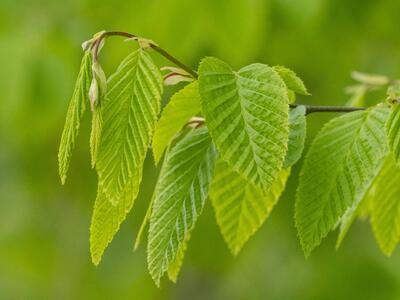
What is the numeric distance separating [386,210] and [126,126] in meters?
0.67

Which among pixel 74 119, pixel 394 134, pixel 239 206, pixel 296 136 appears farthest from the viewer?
pixel 239 206

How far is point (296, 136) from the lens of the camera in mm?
1820

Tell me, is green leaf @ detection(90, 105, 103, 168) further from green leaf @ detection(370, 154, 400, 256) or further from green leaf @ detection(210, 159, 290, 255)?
green leaf @ detection(370, 154, 400, 256)

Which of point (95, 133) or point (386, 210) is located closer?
point (95, 133)

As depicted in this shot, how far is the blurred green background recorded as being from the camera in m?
4.12

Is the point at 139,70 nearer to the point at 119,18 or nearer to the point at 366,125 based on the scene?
the point at 366,125

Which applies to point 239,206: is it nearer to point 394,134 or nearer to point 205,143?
point 205,143

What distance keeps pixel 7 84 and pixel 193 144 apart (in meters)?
2.60

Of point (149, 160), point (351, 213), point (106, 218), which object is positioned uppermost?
point (106, 218)

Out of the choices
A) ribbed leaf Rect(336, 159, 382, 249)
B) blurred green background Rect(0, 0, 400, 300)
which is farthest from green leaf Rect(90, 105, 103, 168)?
blurred green background Rect(0, 0, 400, 300)

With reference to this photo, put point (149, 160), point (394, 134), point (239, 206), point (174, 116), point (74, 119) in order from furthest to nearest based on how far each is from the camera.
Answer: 1. point (149, 160)
2. point (239, 206)
3. point (174, 116)
4. point (394, 134)
5. point (74, 119)

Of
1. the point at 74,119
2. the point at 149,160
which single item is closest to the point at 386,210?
the point at 74,119

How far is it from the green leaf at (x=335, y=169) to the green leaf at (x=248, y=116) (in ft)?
0.69

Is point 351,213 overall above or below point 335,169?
below
